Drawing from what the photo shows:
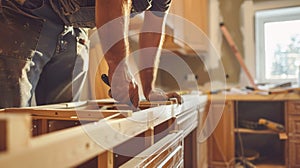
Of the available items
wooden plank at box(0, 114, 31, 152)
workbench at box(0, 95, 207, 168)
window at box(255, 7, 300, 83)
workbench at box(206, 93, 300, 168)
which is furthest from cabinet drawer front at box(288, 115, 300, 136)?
wooden plank at box(0, 114, 31, 152)

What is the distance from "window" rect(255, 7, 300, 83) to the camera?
2.71 metres

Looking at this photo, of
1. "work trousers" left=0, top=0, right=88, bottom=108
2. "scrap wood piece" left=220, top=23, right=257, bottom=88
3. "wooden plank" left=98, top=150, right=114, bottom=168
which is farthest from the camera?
"scrap wood piece" left=220, top=23, right=257, bottom=88

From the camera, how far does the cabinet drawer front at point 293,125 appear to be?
1.92m

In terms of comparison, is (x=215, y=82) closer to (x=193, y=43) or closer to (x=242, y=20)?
(x=193, y=43)

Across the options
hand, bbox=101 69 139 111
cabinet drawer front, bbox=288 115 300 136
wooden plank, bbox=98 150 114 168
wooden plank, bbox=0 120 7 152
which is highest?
hand, bbox=101 69 139 111

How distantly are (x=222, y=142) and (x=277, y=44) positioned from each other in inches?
52.7

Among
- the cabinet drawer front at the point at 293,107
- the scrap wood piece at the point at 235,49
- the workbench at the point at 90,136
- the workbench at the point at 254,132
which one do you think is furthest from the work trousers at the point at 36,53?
the scrap wood piece at the point at 235,49

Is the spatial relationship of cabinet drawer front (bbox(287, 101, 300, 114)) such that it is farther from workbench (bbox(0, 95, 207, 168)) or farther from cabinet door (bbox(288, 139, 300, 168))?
workbench (bbox(0, 95, 207, 168))

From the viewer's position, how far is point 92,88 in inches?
57.2

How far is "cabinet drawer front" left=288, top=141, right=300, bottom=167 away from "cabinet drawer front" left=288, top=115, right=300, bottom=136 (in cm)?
7

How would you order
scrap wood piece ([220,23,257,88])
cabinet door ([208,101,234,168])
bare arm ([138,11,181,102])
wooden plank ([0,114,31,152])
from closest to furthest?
wooden plank ([0,114,31,152]) → bare arm ([138,11,181,102]) → cabinet door ([208,101,234,168]) → scrap wood piece ([220,23,257,88])

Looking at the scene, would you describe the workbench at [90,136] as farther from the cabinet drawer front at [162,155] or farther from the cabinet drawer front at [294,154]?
the cabinet drawer front at [294,154]

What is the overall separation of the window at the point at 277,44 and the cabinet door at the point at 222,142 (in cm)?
93

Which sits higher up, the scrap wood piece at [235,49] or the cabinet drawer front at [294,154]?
the scrap wood piece at [235,49]
